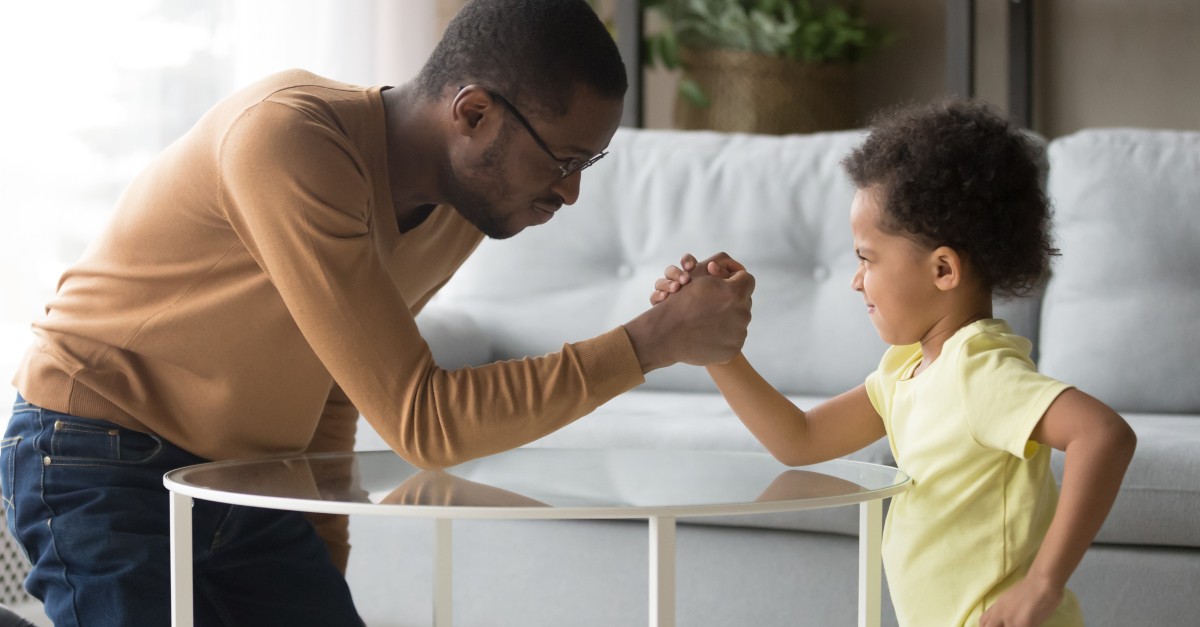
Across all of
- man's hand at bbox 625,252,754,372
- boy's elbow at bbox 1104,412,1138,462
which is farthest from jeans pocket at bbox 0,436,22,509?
boy's elbow at bbox 1104,412,1138,462

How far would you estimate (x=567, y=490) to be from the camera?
110 cm

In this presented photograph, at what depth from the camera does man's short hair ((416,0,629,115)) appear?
47.1 inches

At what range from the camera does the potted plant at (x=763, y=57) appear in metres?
3.30

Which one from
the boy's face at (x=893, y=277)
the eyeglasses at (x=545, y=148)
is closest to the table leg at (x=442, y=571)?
the eyeglasses at (x=545, y=148)

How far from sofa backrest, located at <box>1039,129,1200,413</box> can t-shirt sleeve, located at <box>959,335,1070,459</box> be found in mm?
1025

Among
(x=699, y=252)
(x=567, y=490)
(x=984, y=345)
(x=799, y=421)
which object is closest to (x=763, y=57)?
(x=699, y=252)

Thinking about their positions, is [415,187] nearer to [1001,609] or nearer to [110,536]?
[110,536]

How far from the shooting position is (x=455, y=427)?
110 centimetres

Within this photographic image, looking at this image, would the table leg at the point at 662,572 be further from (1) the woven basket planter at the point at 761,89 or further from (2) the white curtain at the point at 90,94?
(1) the woven basket planter at the point at 761,89

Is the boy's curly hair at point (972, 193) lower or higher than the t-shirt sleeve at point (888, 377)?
higher

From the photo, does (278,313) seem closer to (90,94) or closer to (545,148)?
(545,148)

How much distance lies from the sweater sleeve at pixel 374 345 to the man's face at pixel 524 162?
172 millimetres

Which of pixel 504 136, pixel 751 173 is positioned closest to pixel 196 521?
pixel 504 136

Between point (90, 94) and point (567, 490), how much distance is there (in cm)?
167
